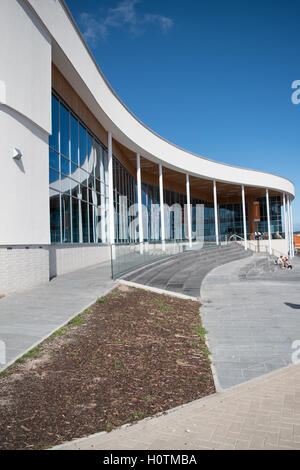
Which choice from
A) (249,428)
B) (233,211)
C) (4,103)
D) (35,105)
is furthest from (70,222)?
(233,211)

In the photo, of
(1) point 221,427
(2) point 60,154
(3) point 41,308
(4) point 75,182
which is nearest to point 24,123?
(2) point 60,154

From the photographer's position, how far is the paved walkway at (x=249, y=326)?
19.0ft

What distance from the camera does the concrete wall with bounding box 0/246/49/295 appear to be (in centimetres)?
984

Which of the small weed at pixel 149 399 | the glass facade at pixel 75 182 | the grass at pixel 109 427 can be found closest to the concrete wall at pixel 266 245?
the glass facade at pixel 75 182

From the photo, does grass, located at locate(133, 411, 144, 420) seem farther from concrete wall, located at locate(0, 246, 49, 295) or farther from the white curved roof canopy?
the white curved roof canopy

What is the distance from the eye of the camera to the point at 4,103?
988cm

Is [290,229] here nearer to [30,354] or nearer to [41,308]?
[41,308]

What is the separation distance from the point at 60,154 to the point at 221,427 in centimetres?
1329

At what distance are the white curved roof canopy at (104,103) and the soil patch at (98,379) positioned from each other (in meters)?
10.5

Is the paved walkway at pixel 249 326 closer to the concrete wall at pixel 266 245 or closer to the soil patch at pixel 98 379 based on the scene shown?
the soil patch at pixel 98 379

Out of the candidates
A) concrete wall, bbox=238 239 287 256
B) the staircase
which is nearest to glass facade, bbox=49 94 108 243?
the staircase

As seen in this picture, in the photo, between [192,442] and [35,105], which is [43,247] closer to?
[35,105]

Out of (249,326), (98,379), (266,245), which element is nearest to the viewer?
(98,379)

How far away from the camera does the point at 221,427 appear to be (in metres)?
3.75
